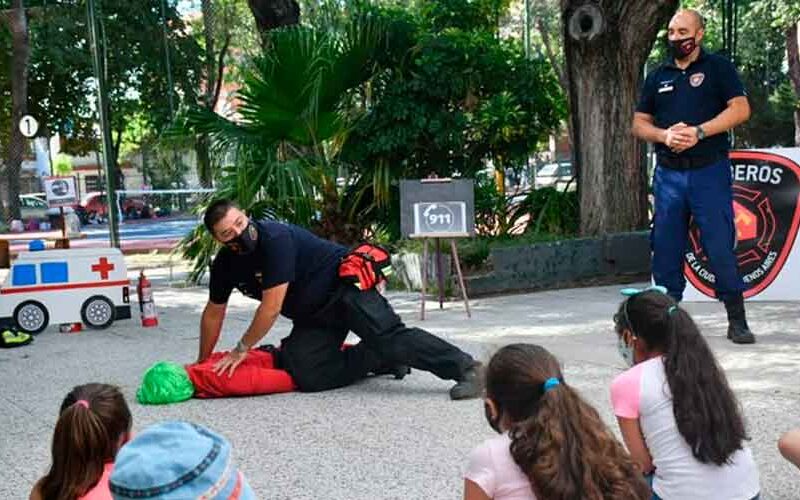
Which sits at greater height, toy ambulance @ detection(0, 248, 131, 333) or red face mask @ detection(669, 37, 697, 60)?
red face mask @ detection(669, 37, 697, 60)

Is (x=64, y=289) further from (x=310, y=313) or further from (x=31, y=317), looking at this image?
(x=310, y=313)

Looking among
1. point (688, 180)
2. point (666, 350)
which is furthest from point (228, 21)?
point (666, 350)

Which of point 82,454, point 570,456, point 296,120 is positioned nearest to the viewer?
point 570,456

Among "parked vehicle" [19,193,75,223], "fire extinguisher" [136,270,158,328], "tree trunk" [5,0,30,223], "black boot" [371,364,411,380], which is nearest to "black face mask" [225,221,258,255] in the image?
"black boot" [371,364,411,380]

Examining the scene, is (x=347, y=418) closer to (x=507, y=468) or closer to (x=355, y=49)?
(x=507, y=468)

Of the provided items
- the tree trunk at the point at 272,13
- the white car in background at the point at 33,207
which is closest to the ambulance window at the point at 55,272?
the tree trunk at the point at 272,13

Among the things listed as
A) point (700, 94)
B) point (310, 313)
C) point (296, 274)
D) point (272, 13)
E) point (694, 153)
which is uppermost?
point (272, 13)

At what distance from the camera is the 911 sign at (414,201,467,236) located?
26.5ft

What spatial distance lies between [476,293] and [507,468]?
263 inches

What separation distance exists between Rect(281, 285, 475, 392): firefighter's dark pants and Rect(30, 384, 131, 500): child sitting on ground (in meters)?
2.70

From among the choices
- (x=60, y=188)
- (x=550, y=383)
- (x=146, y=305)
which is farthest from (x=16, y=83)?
(x=550, y=383)

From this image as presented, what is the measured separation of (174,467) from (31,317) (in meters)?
7.01

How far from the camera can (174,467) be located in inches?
70.7

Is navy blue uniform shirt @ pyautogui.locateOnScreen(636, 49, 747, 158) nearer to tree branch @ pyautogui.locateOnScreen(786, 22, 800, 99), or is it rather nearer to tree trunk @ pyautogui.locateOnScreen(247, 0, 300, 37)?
tree trunk @ pyautogui.locateOnScreen(247, 0, 300, 37)
